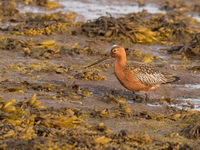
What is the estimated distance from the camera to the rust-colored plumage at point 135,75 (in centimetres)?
898

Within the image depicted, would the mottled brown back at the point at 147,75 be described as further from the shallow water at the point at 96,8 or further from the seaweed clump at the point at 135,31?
the shallow water at the point at 96,8

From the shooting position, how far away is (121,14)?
1828cm


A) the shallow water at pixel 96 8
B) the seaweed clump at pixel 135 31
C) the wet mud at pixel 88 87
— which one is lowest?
the wet mud at pixel 88 87

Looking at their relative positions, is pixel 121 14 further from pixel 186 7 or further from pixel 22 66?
pixel 22 66

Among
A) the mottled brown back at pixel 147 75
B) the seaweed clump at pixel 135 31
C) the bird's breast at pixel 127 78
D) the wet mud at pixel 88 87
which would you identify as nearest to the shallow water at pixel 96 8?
the wet mud at pixel 88 87

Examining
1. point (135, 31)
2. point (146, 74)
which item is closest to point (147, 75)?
point (146, 74)

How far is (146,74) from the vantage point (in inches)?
364

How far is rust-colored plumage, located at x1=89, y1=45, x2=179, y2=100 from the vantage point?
8984mm

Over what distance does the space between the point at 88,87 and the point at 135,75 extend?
1.13 meters

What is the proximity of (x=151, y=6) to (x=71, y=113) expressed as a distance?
563 inches

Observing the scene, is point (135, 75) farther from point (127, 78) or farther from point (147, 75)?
point (147, 75)

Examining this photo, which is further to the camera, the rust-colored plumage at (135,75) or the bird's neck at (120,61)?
the bird's neck at (120,61)

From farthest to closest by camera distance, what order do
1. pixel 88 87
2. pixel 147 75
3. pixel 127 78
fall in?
pixel 88 87
pixel 147 75
pixel 127 78

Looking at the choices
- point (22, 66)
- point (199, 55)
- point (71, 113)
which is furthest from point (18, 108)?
point (199, 55)
